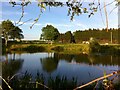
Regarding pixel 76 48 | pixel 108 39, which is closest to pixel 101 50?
pixel 76 48

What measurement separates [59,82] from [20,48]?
20.8 metres

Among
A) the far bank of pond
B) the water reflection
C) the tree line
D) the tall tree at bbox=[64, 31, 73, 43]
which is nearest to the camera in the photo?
the water reflection

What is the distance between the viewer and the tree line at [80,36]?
1074 inches

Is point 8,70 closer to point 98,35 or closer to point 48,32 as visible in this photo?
point 98,35

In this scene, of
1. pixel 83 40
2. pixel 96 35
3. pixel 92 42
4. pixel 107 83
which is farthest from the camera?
pixel 83 40

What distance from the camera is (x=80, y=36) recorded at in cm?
3153

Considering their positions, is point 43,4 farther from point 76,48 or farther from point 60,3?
point 76,48

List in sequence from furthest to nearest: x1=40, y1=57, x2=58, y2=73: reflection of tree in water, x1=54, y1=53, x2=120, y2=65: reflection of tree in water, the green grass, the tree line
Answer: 1. the tree line
2. the green grass
3. x1=54, y1=53, x2=120, y2=65: reflection of tree in water
4. x1=40, y1=57, x2=58, y2=73: reflection of tree in water

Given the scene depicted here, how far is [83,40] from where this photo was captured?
30812mm

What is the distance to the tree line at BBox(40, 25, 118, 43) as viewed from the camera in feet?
89.5

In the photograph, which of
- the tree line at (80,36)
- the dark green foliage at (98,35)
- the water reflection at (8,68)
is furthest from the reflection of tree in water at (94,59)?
the dark green foliage at (98,35)

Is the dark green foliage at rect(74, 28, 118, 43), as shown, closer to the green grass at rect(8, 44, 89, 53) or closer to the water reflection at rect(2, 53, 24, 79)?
the green grass at rect(8, 44, 89, 53)

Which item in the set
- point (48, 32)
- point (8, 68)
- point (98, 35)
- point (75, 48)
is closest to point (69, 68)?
point (8, 68)

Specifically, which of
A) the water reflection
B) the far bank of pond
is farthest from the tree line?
the water reflection
